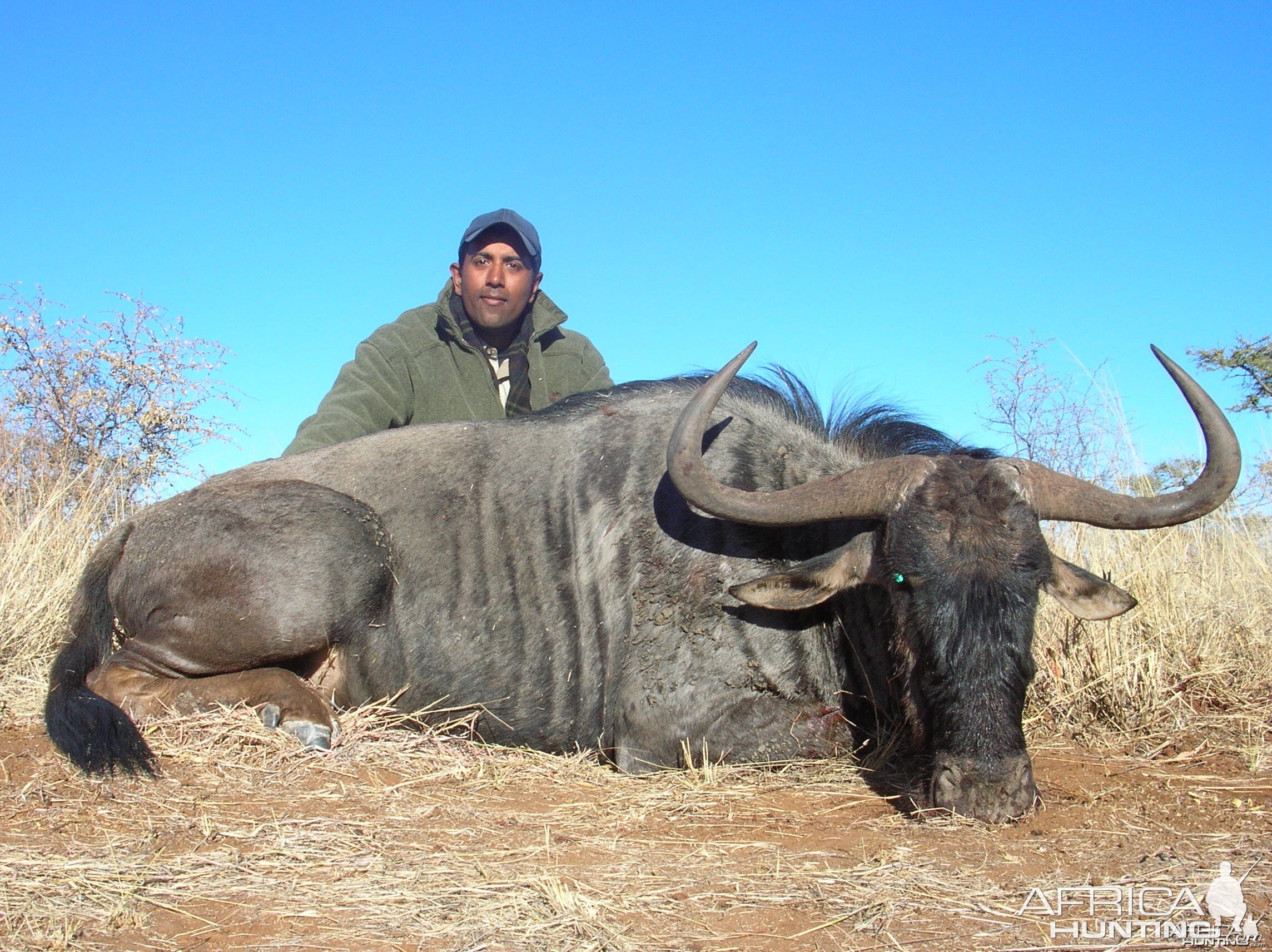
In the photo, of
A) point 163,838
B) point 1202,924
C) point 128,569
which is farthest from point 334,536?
point 1202,924

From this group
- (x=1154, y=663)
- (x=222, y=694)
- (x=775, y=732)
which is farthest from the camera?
(x=1154, y=663)

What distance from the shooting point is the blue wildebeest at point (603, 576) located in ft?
11.1

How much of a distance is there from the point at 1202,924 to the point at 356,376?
5183mm

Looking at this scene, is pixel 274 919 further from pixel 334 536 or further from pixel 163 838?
pixel 334 536

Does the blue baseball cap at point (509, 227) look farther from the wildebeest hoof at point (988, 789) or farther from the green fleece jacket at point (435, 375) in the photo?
the wildebeest hoof at point (988, 789)

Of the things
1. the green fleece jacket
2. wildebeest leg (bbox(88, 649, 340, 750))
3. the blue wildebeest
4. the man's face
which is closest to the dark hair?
the man's face

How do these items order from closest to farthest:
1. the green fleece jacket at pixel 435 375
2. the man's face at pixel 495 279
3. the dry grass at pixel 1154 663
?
1. the dry grass at pixel 1154 663
2. the green fleece jacket at pixel 435 375
3. the man's face at pixel 495 279

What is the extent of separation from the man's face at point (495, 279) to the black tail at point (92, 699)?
273 centimetres

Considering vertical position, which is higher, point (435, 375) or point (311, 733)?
point (435, 375)

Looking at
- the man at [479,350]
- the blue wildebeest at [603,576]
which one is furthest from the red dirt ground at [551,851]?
the man at [479,350]

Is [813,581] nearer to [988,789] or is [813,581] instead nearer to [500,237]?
[988,789]

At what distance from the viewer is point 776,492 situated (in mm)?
3588

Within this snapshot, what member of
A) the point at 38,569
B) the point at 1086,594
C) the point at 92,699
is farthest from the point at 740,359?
the point at 38,569

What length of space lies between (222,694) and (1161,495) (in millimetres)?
3560
